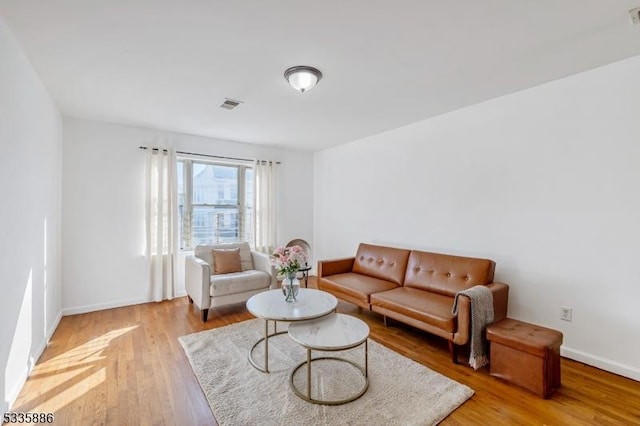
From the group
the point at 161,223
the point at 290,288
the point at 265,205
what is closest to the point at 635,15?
the point at 290,288

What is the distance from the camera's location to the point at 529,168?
2.81m

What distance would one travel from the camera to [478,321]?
7.95 feet

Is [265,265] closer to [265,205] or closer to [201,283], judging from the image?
[201,283]

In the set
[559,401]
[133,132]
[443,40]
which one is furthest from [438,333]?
[133,132]

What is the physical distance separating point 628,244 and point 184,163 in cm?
507

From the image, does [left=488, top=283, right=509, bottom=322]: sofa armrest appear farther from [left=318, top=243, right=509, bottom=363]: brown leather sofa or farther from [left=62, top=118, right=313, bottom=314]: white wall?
[left=62, top=118, right=313, bottom=314]: white wall

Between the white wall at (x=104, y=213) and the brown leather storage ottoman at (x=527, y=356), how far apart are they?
13.2ft

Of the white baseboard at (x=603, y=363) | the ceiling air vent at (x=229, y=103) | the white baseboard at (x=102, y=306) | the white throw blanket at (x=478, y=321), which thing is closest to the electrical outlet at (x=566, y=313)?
the white baseboard at (x=603, y=363)

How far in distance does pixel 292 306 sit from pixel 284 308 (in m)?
0.08

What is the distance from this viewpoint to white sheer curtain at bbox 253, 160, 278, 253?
5020mm

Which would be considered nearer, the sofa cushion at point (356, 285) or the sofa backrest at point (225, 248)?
the sofa cushion at point (356, 285)

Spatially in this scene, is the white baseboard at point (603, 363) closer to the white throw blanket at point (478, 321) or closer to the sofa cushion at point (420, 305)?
the white throw blanket at point (478, 321)

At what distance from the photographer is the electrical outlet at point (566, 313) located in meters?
2.58

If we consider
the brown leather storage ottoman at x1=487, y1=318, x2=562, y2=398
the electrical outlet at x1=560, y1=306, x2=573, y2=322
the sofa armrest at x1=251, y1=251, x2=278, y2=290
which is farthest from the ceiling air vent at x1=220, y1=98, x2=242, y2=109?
the electrical outlet at x1=560, y1=306, x2=573, y2=322
